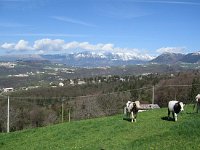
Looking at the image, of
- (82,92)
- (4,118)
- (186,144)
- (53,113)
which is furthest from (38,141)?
(82,92)

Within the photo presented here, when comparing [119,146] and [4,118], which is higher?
[119,146]

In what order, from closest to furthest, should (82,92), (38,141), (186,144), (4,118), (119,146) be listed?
1. (186,144)
2. (119,146)
3. (38,141)
4. (4,118)
5. (82,92)

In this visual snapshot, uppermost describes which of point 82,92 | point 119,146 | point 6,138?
point 119,146

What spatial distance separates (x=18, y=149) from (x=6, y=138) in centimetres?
508

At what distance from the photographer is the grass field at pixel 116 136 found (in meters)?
17.2

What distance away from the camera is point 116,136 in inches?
813

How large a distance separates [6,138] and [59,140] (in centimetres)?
608

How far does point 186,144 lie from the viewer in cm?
1597

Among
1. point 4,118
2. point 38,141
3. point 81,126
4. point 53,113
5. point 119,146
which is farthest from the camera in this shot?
point 53,113

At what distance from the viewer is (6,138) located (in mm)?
26531

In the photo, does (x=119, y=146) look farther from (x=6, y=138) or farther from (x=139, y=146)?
(x=6, y=138)

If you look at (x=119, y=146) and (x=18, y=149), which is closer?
(x=119, y=146)

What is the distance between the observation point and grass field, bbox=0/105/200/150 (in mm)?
17219

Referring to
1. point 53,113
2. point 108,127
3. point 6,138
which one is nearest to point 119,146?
point 108,127
